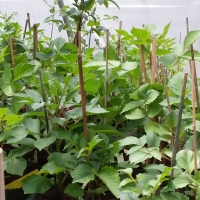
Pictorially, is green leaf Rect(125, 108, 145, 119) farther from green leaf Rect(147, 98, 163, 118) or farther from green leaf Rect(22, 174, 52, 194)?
green leaf Rect(22, 174, 52, 194)

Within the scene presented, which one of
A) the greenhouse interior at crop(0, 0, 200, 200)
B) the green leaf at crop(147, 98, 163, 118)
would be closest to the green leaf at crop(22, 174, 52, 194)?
the greenhouse interior at crop(0, 0, 200, 200)

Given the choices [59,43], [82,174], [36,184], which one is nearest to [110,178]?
[82,174]

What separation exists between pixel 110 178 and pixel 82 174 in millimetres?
40

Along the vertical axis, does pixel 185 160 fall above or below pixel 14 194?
above

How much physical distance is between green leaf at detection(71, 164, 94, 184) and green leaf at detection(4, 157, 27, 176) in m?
0.12

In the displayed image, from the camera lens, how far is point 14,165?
0.55m

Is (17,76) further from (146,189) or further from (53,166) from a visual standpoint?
(146,189)

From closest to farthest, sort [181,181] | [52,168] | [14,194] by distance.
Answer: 1. [181,181]
2. [52,168]
3. [14,194]

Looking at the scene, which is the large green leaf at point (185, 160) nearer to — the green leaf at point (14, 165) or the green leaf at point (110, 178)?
the green leaf at point (110, 178)

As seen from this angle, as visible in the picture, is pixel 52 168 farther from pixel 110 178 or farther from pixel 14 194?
pixel 14 194

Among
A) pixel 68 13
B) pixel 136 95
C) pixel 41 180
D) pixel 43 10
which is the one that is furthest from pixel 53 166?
pixel 43 10

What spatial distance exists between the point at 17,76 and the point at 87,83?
0.13 metres

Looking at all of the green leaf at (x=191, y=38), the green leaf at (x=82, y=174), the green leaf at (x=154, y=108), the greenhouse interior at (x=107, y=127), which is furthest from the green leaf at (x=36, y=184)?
the green leaf at (x=191, y=38)

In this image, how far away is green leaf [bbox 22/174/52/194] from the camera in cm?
54
